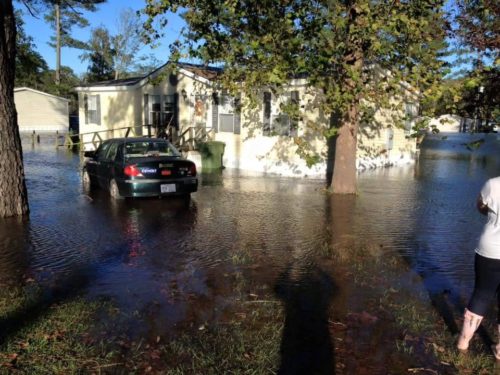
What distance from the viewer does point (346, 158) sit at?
503 inches

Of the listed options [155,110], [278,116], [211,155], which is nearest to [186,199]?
[278,116]

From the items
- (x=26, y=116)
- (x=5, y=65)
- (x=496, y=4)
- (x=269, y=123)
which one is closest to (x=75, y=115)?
(x=26, y=116)

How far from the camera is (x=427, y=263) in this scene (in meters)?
7.01

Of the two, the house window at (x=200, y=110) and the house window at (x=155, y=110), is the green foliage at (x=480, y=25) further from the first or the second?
the house window at (x=155, y=110)

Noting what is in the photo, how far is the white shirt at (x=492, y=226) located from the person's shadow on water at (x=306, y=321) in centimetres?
150

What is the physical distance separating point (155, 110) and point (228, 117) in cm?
487

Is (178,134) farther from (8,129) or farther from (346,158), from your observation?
(8,129)

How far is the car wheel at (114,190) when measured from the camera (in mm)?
11399

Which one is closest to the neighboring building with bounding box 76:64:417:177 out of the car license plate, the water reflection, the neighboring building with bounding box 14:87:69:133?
the car license plate

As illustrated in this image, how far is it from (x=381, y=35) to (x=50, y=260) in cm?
755

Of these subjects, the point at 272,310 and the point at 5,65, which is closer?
the point at 272,310

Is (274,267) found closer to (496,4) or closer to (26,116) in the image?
(496,4)

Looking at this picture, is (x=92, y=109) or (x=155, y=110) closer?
(x=155, y=110)

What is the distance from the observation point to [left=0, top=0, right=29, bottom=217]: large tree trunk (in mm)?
9156
